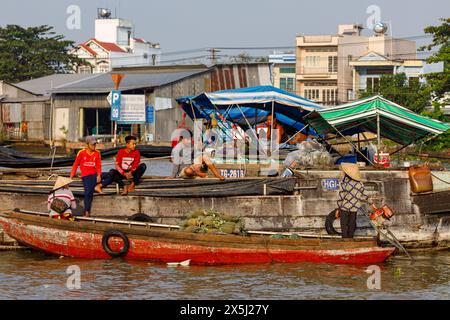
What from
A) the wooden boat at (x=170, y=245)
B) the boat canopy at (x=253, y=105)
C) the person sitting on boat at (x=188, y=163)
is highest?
the boat canopy at (x=253, y=105)

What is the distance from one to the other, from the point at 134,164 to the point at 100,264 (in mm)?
2237

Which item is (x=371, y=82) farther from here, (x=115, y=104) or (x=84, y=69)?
(x=84, y=69)

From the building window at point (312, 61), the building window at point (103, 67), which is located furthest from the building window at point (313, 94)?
the building window at point (103, 67)

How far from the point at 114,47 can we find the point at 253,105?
72926 mm

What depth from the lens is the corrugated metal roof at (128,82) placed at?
47125 millimetres

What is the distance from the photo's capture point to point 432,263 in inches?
604

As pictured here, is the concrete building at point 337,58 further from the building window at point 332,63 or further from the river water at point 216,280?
the river water at point 216,280

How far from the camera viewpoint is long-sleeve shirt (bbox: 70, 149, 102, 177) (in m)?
15.3

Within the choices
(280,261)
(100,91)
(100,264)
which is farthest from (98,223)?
(100,91)

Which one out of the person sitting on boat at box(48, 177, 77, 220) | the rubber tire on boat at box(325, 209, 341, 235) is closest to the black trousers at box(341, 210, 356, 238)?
the rubber tire on boat at box(325, 209, 341, 235)

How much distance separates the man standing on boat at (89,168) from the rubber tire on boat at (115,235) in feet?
3.66

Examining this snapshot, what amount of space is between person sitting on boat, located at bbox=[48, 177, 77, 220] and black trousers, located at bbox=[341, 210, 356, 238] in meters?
4.74

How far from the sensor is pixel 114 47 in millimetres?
90875

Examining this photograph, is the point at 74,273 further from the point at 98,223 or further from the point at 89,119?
the point at 89,119
